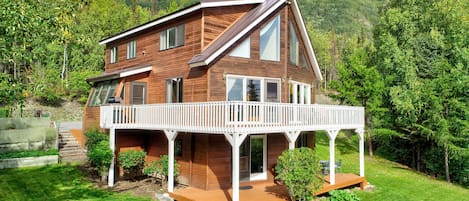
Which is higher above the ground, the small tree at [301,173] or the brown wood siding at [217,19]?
the brown wood siding at [217,19]

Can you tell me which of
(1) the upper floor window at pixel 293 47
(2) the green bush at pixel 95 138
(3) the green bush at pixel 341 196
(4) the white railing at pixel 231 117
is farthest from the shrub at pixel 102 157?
(1) the upper floor window at pixel 293 47

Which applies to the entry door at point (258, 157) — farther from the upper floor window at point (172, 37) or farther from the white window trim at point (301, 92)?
the upper floor window at point (172, 37)

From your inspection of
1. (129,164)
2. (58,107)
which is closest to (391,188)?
(129,164)

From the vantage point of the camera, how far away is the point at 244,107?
11.2 meters

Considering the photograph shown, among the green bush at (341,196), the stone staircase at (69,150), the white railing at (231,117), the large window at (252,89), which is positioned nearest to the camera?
the white railing at (231,117)

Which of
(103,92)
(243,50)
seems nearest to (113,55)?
(103,92)

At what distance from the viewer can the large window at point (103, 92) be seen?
58.3ft

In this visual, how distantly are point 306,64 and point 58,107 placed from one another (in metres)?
27.6

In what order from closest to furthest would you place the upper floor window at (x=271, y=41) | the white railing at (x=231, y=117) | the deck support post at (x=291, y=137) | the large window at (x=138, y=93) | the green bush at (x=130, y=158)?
the white railing at (x=231, y=117), the deck support post at (x=291, y=137), the green bush at (x=130, y=158), the upper floor window at (x=271, y=41), the large window at (x=138, y=93)

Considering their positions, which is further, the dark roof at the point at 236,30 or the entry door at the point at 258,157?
the entry door at the point at 258,157

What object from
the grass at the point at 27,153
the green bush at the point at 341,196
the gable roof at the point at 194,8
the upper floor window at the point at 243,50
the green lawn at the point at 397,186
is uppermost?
the gable roof at the point at 194,8

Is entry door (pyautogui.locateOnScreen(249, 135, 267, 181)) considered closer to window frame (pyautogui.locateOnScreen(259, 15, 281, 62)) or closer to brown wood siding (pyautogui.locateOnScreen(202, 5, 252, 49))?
window frame (pyautogui.locateOnScreen(259, 15, 281, 62))

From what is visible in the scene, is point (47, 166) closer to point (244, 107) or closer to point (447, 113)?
point (244, 107)

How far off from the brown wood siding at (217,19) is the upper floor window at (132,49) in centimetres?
Result: 600
